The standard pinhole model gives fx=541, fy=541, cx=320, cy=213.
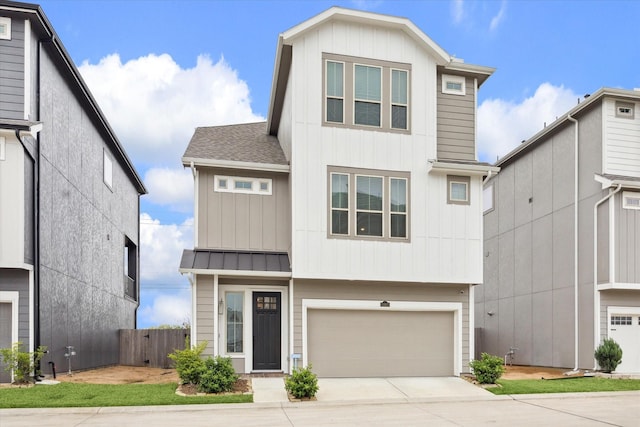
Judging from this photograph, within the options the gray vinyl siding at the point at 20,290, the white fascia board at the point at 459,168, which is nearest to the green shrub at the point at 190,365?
the gray vinyl siding at the point at 20,290

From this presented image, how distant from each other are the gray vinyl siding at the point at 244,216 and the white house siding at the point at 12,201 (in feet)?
13.8

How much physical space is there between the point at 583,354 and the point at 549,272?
3.42 metres

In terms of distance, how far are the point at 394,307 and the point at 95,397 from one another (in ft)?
25.0

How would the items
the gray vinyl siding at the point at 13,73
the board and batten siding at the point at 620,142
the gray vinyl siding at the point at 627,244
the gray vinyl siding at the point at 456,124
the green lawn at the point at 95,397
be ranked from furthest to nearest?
the board and batten siding at the point at 620,142, the gray vinyl siding at the point at 627,244, the gray vinyl siding at the point at 456,124, the gray vinyl siding at the point at 13,73, the green lawn at the point at 95,397

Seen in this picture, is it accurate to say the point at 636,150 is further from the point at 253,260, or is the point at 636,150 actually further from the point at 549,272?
the point at 253,260

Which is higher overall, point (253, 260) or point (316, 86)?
point (316, 86)

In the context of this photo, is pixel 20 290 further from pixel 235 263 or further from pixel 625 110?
pixel 625 110

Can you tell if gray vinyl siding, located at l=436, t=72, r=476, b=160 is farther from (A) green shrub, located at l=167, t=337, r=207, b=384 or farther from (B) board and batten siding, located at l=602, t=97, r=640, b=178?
(A) green shrub, located at l=167, t=337, r=207, b=384

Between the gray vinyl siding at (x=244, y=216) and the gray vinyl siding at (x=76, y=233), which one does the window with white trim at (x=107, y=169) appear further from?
the gray vinyl siding at (x=244, y=216)

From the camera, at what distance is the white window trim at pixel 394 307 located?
1410cm

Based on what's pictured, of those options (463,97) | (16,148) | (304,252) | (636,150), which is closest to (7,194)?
(16,148)

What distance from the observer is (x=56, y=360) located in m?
15.1

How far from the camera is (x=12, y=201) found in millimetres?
12992

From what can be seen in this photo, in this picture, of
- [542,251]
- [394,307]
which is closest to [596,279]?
[542,251]
